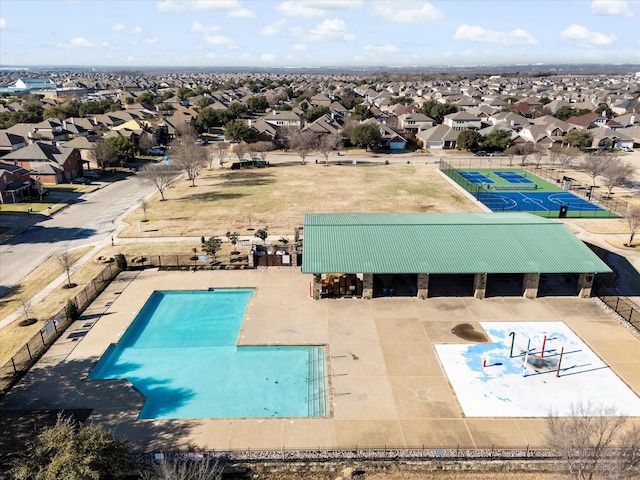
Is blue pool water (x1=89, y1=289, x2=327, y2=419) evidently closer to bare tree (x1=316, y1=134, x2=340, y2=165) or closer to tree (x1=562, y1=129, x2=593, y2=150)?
bare tree (x1=316, y1=134, x2=340, y2=165)

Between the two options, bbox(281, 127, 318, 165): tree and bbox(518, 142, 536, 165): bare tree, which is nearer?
bbox(518, 142, 536, 165): bare tree

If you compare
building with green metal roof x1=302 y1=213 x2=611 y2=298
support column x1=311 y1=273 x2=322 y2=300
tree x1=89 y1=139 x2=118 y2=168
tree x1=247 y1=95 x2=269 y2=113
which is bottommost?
support column x1=311 y1=273 x2=322 y2=300

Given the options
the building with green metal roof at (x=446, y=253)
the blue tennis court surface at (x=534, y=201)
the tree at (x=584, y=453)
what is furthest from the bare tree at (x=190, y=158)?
the tree at (x=584, y=453)

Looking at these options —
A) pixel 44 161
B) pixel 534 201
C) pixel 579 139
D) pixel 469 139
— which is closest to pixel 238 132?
pixel 44 161

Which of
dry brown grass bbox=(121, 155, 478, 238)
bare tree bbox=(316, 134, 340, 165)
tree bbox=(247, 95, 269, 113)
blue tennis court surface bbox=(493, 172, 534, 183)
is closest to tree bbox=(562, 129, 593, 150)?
blue tennis court surface bbox=(493, 172, 534, 183)

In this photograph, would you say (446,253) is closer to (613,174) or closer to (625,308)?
(625,308)

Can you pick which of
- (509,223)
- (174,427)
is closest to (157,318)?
(174,427)
